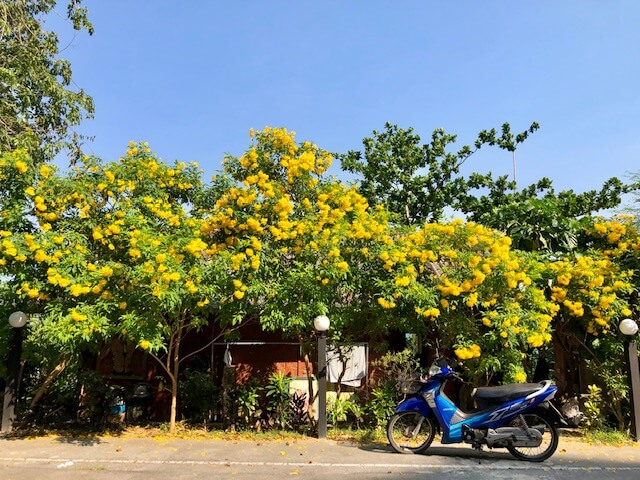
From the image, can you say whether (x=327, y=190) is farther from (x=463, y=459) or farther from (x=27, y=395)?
(x=27, y=395)

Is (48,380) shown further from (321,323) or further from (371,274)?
(371,274)

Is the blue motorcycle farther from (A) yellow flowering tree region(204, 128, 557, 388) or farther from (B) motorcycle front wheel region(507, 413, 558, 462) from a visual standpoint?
(A) yellow flowering tree region(204, 128, 557, 388)

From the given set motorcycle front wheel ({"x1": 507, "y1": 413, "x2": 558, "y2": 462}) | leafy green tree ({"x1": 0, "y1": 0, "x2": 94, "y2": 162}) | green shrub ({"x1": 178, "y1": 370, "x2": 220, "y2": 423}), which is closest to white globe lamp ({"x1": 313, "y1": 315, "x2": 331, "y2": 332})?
motorcycle front wheel ({"x1": 507, "y1": 413, "x2": 558, "y2": 462})

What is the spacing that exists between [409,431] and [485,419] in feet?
3.07

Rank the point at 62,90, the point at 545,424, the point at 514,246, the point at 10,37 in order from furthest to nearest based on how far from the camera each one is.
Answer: the point at 62,90
the point at 10,37
the point at 514,246
the point at 545,424

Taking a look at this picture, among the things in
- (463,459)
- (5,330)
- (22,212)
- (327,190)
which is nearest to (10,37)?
(22,212)

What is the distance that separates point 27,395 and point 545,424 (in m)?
8.01

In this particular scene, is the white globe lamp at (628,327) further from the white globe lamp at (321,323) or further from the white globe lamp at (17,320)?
the white globe lamp at (17,320)

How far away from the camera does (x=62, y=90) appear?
1488 centimetres

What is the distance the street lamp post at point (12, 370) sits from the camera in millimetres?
7175

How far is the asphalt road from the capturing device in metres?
5.16

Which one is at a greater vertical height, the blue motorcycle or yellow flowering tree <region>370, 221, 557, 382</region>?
yellow flowering tree <region>370, 221, 557, 382</region>

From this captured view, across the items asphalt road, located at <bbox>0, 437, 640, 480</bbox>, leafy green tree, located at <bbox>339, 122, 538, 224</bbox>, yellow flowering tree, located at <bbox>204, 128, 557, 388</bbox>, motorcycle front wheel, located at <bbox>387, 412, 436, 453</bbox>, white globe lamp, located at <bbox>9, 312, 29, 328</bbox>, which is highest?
leafy green tree, located at <bbox>339, 122, 538, 224</bbox>

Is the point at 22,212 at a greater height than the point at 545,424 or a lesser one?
greater
